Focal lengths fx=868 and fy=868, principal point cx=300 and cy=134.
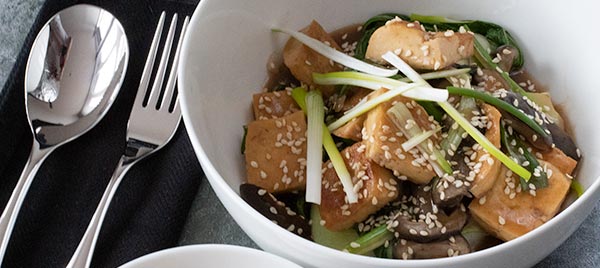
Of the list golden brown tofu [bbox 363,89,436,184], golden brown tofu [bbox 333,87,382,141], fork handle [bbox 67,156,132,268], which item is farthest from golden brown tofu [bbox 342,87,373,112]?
fork handle [bbox 67,156,132,268]

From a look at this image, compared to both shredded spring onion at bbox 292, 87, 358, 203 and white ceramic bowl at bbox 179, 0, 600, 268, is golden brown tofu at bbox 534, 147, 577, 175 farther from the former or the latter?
shredded spring onion at bbox 292, 87, 358, 203

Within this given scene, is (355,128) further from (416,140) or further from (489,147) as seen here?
(489,147)

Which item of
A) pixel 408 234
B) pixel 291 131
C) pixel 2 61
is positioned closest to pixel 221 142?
pixel 291 131

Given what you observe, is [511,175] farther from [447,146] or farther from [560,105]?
[560,105]

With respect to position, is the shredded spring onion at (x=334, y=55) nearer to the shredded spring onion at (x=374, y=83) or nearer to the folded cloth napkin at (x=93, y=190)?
the shredded spring onion at (x=374, y=83)

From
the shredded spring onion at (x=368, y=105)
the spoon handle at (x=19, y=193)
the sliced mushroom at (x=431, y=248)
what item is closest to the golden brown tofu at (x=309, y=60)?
the shredded spring onion at (x=368, y=105)

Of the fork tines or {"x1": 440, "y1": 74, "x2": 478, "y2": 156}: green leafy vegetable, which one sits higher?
{"x1": 440, "y1": 74, "x2": 478, "y2": 156}: green leafy vegetable
